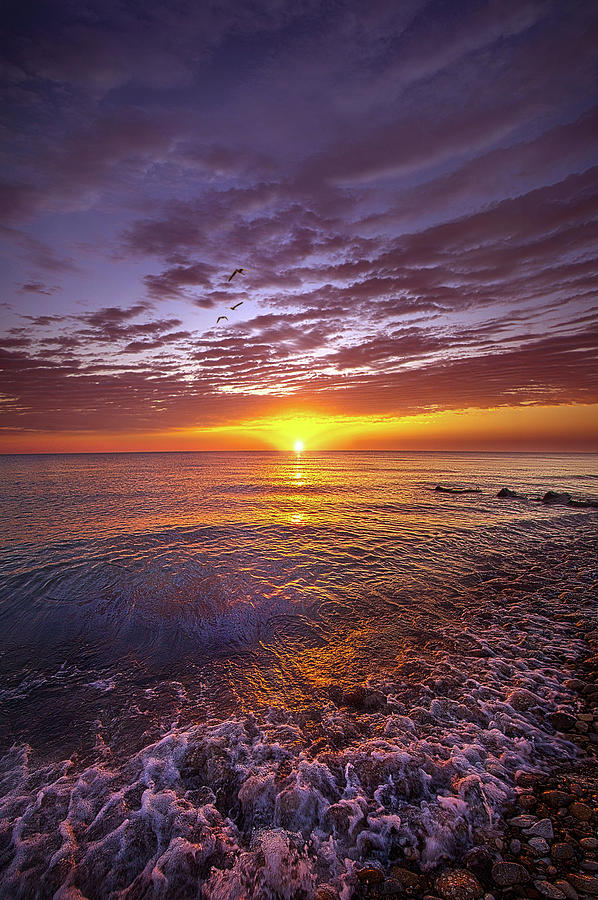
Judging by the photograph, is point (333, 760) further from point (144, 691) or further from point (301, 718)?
point (144, 691)

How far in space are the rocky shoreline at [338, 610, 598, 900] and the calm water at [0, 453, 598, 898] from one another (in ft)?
0.81

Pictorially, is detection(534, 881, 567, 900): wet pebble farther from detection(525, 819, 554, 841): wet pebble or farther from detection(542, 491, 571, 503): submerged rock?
detection(542, 491, 571, 503): submerged rock

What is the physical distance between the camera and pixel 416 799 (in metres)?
4.76

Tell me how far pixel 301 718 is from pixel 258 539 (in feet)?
40.9

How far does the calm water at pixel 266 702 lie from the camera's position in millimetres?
4254

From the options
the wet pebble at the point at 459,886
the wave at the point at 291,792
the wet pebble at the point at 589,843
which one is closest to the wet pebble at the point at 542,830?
the wet pebble at the point at 589,843

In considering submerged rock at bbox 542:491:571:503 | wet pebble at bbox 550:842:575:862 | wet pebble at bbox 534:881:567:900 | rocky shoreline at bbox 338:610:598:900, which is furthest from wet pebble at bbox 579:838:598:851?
submerged rock at bbox 542:491:571:503

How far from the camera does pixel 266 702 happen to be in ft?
22.5

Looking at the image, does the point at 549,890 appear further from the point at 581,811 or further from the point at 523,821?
the point at 581,811

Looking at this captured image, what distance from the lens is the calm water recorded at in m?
4.25

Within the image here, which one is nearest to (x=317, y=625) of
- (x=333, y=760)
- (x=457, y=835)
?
(x=333, y=760)

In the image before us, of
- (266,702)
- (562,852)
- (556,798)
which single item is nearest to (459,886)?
(562,852)

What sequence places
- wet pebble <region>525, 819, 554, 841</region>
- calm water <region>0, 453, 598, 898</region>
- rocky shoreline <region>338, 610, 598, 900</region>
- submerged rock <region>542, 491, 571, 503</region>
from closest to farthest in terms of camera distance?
rocky shoreline <region>338, 610, 598, 900</region> → wet pebble <region>525, 819, 554, 841</region> → calm water <region>0, 453, 598, 898</region> → submerged rock <region>542, 491, 571, 503</region>

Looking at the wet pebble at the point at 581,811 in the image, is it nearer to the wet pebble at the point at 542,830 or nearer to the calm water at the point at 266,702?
the wet pebble at the point at 542,830
